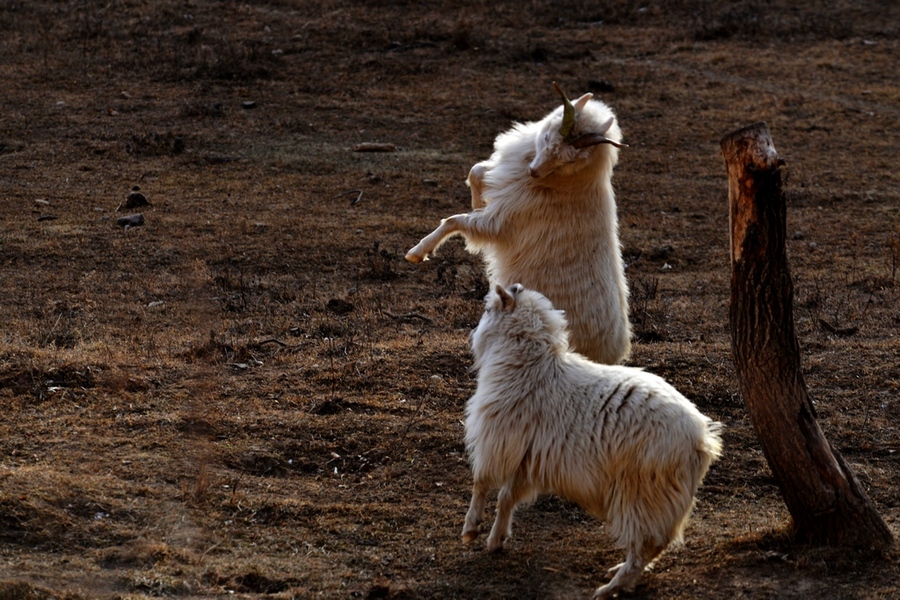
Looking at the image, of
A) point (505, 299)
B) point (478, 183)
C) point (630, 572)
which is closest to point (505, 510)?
point (630, 572)

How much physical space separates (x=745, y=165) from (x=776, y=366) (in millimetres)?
1053

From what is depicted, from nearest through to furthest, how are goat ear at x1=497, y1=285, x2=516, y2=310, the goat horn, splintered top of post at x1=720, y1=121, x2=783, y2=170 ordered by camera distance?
splintered top of post at x1=720, y1=121, x2=783, y2=170 → goat ear at x1=497, y1=285, x2=516, y2=310 → the goat horn

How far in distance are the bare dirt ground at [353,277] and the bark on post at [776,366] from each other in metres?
0.19

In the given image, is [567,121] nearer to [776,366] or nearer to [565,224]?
[565,224]

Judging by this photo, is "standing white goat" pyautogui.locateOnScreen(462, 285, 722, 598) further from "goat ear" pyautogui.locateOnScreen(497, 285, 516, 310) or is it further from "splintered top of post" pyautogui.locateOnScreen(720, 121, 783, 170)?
"splintered top of post" pyautogui.locateOnScreen(720, 121, 783, 170)

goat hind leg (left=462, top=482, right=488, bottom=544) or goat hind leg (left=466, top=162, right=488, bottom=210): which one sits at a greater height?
goat hind leg (left=466, top=162, right=488, bottom=210)

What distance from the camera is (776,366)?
5.64 meters

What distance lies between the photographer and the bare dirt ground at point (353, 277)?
18.1 ft

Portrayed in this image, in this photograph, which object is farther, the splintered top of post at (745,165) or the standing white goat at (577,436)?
the splintered top of post at (745,165)

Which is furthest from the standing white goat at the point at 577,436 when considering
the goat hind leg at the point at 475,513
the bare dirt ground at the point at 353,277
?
the bare dirt ground at the point at 353,277

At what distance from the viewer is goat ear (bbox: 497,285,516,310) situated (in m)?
5.63

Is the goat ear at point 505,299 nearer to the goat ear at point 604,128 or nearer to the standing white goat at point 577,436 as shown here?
the standing white goat at point 577,436

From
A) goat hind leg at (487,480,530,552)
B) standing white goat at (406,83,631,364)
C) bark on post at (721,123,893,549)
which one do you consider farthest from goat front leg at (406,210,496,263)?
goat hind leg at (487,480,530,552)

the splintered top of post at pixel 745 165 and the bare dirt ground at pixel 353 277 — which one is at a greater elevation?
the splintered top of post at pixel 745 165
